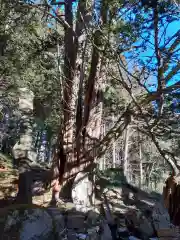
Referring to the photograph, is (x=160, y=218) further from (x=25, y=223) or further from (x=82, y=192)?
(x=25, y=223)

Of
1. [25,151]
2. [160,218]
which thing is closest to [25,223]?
[160,218]

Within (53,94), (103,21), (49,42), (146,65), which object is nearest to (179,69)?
(146,65)

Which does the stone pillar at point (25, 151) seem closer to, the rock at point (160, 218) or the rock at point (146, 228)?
the rock at point (146, 228)

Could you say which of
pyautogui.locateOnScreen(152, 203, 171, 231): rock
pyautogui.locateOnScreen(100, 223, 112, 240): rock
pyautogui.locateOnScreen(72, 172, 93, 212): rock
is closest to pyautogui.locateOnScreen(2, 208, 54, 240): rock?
pyautogui.locateOnScreen(100, 223, 112, 240): rock

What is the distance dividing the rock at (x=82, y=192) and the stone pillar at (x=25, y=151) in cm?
114

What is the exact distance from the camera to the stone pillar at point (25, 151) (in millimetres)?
5238

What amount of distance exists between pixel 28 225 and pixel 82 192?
148 centimetres

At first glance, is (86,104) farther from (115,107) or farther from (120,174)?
(120,174)

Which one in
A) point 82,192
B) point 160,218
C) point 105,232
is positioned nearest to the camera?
point 105,232

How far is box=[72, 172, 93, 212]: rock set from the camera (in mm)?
4305

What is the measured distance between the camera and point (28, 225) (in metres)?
3.19

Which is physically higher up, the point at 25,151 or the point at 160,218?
the point at 25,151

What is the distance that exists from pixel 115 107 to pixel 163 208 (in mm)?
2761

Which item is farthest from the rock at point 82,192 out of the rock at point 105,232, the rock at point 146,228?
the rock at point 146,228
